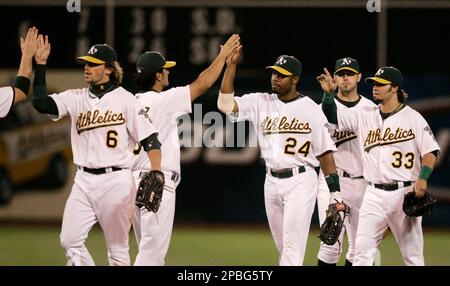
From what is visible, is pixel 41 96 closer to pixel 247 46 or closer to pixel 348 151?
pixel 348 151

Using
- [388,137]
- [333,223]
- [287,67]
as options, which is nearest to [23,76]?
[287,67]

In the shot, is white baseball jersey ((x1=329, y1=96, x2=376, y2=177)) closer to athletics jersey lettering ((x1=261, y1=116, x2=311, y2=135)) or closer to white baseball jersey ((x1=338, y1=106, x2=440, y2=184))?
white baseball jersey ((x1=338, y1=106, x2=440, y2=184))

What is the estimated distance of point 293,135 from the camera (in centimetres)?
629

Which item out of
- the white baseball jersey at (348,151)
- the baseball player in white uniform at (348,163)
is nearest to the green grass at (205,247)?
the baseball player in white uniform at (348,163)

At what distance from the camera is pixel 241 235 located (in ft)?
34.6

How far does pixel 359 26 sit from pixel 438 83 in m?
1.18

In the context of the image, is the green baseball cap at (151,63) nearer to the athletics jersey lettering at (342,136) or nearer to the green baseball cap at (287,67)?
the green baseball cap at (287,67)

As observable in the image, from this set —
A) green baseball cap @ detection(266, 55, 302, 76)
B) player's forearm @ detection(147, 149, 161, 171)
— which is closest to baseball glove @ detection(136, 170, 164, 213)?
player's forearm @ detection(147, 149, 161, 171)

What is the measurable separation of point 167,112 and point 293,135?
874mm

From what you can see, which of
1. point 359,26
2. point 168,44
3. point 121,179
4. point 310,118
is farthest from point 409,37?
point 121,179

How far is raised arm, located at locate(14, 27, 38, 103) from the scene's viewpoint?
226 inches

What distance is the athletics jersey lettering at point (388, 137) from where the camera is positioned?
6309mm

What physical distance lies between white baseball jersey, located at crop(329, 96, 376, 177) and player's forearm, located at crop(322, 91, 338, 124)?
0.31 metres
